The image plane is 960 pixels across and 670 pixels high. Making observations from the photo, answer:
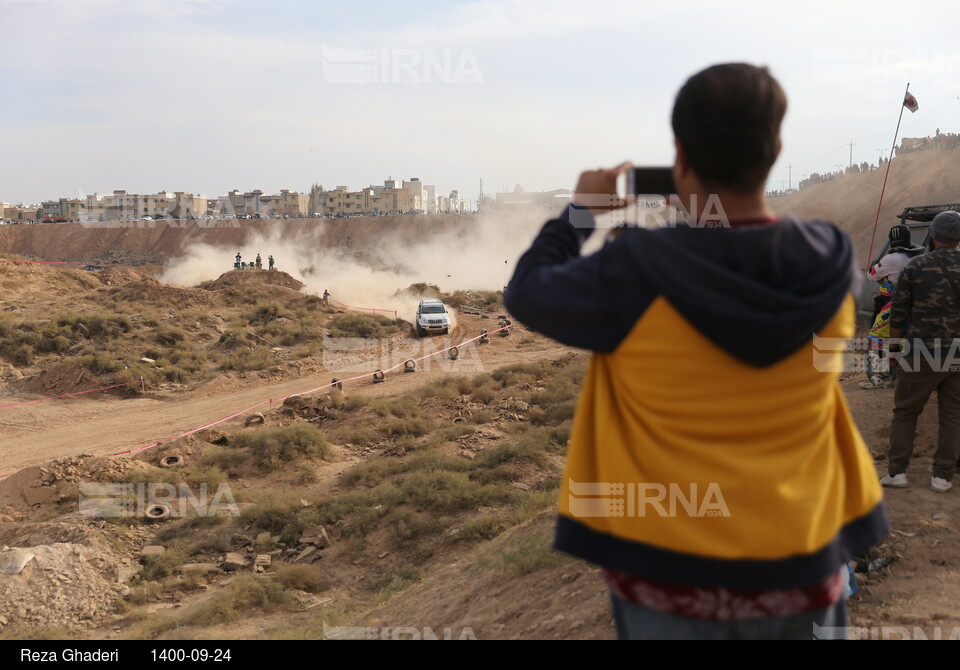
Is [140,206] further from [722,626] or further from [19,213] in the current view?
[722,626]

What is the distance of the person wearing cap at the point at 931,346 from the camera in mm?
5191

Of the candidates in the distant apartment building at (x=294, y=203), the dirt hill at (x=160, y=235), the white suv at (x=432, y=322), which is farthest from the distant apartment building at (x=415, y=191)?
the white suv at (x=432, y=322)

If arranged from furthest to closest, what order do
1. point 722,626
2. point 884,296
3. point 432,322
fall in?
point 432,322 < point 884,296 < point 722,626

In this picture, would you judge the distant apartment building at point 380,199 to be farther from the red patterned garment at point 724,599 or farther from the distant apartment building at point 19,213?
the red patterned garment at point 724,599

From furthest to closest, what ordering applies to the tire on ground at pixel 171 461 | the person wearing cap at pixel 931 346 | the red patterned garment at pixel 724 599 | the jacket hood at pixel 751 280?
the tire on ground at pixel 171 461 < the person wearing cap at pixel 931 346 < the red patterned garment at pixel 724 599 < the jacket hood at pixel 751 280

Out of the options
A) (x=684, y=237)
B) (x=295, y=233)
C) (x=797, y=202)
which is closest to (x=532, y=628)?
(x=684, y=237)

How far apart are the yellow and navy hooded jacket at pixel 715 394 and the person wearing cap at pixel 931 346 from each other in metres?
4.57

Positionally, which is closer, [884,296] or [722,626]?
[722,626]

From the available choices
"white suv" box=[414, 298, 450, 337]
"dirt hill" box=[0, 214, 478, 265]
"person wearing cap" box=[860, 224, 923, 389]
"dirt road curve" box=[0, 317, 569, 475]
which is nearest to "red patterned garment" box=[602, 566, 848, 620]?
"person wearing cap" box=[860, 224, 923, 389]

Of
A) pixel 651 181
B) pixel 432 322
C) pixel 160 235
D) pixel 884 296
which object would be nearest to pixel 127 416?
pixel 432 322

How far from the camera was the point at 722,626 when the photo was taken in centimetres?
146

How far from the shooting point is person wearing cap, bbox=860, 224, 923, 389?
23.6 feet

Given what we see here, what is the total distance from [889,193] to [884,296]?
148 ft
